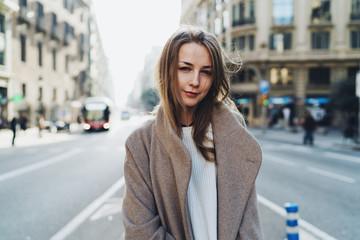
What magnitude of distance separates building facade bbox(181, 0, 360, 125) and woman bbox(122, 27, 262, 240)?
98.2 ft

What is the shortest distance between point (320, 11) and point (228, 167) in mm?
34492

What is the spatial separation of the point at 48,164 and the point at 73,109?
37275 millimetres

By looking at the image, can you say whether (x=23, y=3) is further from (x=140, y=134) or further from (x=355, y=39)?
(x=355, y=39)

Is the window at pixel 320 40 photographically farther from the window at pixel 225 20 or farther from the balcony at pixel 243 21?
the window at pixel 225 20

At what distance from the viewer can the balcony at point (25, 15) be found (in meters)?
28.0

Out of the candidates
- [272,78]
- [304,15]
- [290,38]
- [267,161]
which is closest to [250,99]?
[272,78]

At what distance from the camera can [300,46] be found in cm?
3088

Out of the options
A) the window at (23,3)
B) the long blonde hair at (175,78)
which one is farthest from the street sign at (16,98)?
the long blonde hair at (175,78)

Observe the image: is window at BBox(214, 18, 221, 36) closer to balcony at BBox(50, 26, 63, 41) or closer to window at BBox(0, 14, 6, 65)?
balcony at BBox(50, 26, 63, 41)

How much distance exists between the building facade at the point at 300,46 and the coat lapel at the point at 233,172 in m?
29.9

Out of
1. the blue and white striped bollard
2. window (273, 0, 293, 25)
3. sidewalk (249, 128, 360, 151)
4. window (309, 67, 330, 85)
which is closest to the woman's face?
the blue and white striped bollard

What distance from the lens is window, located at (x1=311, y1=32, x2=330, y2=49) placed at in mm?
30938

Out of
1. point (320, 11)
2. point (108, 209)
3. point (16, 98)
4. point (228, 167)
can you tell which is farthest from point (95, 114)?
point (228, 167)

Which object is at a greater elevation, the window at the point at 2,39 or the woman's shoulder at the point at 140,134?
the window at the point at 2,39
